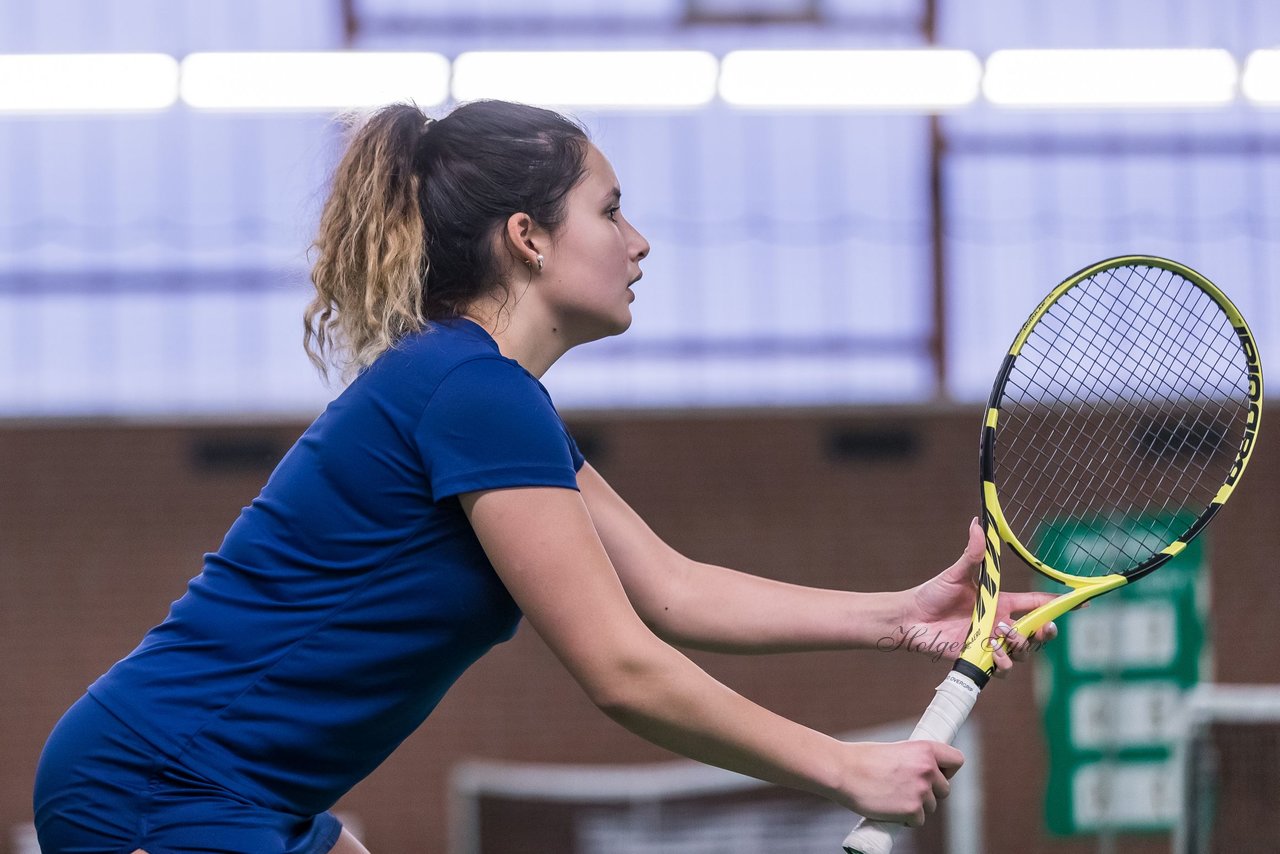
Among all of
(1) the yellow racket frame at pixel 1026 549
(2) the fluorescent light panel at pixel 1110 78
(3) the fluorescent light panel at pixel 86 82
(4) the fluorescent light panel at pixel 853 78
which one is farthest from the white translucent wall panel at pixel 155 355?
(1) the yellow racket frame at pixel 1026 549

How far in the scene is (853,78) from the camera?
5.70 m

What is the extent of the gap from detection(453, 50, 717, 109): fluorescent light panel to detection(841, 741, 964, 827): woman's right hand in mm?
4383

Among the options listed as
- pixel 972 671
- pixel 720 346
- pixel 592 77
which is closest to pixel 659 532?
pixel 720 346

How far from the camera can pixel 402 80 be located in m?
5.56

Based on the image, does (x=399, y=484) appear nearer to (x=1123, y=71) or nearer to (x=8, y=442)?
(x=1123, y=71)

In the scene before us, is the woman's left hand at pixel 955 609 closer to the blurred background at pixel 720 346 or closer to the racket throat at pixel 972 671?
the racket throat at pixel 972 671

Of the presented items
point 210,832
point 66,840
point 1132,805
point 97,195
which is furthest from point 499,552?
point 97,195

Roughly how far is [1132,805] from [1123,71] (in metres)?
3.19

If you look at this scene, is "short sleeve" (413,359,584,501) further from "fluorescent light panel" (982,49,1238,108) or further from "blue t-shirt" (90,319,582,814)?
"fluorescent light panel" (982,49,1238,108)

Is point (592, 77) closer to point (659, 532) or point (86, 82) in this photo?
point (86, 82)

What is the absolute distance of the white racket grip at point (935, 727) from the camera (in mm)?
1375

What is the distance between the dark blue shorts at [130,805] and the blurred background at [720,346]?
17.3 feet

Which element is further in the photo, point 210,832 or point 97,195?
point 97,195

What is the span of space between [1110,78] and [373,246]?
4897 millimetres
